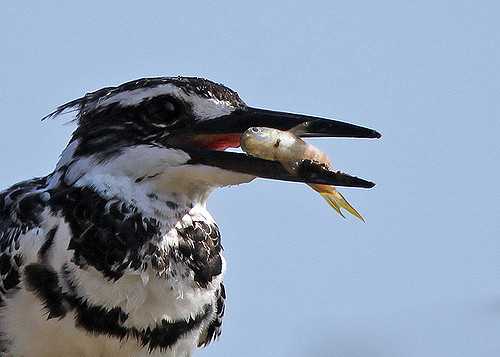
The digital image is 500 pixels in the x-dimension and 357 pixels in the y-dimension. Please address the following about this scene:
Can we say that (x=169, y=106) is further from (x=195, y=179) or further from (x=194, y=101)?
(x=195, y=179)

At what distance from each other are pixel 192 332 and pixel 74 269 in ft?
2.08

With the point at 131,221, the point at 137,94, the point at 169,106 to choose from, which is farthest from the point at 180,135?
the point at 131,221

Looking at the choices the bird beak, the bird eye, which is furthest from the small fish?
the bird eye

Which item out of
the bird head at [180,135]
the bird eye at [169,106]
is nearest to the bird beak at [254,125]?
the bird head at [180,135]

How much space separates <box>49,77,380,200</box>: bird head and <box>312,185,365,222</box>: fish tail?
220 millimetres

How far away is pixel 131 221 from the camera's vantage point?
4992mm

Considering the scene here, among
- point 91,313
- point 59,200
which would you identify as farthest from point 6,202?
point 91,313

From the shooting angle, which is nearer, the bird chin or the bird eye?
the bird chin

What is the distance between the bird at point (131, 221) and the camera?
16.1 ft

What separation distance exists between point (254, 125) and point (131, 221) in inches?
24.7

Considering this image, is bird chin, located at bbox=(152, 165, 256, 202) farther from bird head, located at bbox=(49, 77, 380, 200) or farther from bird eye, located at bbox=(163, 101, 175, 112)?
bird eye, located at bbox=(163, 101, 175, 112)

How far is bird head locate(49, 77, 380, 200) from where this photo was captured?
4.90 meters

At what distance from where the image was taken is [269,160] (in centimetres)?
487

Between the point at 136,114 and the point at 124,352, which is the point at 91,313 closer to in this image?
the point at 124,352
